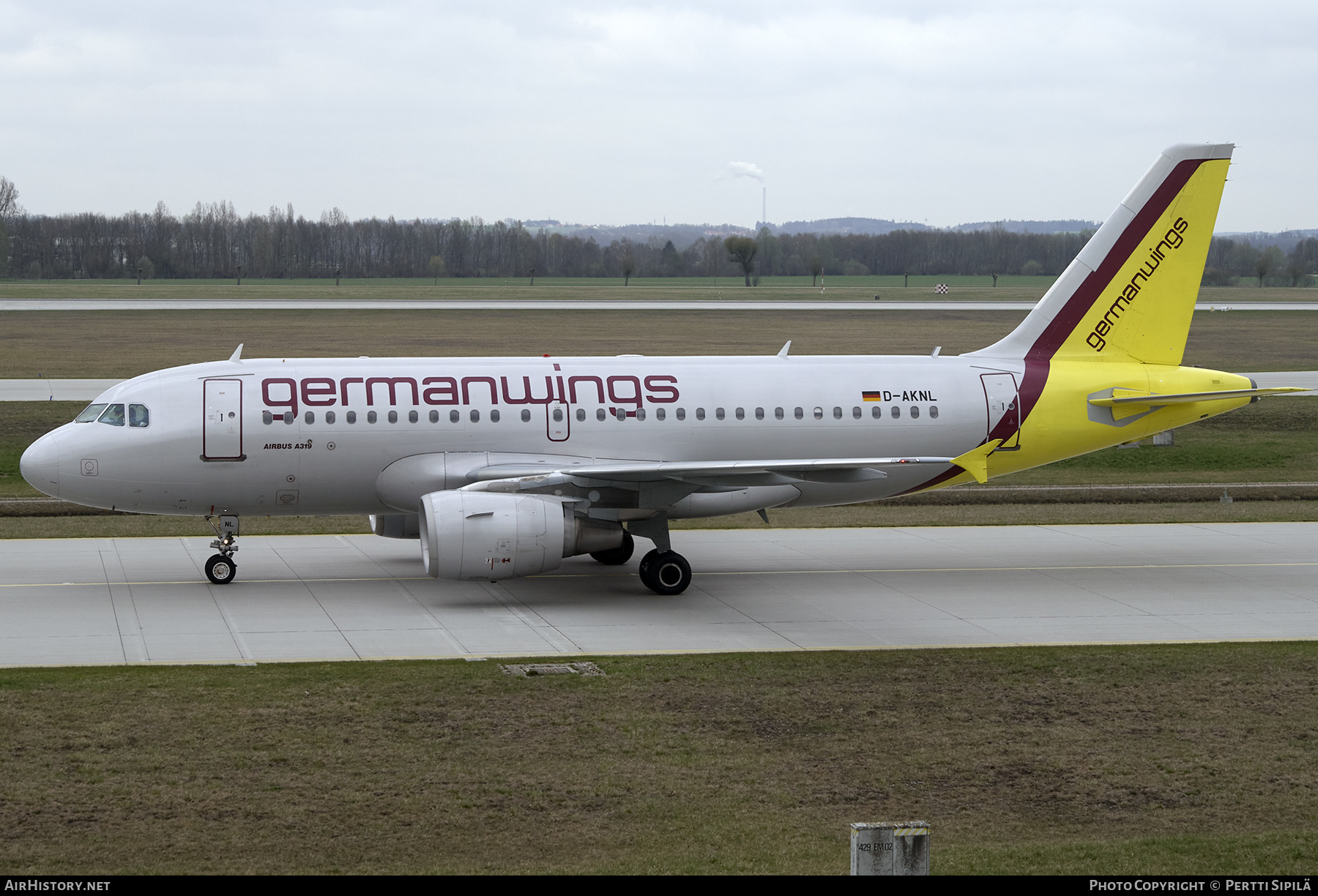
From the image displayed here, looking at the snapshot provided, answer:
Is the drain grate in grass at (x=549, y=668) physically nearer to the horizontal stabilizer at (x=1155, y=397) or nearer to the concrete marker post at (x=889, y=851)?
the concrete marker post at (x=889, y=851)

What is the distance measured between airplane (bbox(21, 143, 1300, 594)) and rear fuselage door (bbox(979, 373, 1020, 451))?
40 mm

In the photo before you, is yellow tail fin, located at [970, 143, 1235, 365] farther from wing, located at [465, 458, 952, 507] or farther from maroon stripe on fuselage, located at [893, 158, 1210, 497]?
wing, located at [465, 458, 952, 507]

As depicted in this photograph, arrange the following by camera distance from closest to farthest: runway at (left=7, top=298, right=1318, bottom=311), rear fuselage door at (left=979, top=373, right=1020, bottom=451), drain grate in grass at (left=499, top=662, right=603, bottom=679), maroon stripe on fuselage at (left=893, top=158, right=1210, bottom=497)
Result: drain grate in grass at (left=499, top=662, right=603, bottom=679) < rear fuselage door at (left=979, top=373, right=1020, bottom=451) < maroon stripe on fuselage at (left=893, top=158, right=1210, bottom=497) < runway at (left=7, top=298, right=1318, bottom=311)

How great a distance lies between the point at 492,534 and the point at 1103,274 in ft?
43.1

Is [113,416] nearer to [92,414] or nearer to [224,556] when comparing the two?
[92,414]

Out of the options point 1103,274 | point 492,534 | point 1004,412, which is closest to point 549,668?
point 492,534

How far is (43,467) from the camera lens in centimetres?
2339

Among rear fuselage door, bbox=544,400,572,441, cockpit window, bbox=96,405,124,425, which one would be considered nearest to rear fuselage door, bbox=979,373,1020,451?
rear fuselage door, bbox=544,400,572,441

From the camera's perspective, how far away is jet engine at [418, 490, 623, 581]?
72.2ft

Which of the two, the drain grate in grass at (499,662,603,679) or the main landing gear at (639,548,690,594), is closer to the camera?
→ the drain grate in grass at (499,662,603,679)

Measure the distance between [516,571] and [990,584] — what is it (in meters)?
8.81

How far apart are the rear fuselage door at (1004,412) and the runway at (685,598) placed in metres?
2.57

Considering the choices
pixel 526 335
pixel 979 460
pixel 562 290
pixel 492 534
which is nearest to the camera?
pixel 492 534
